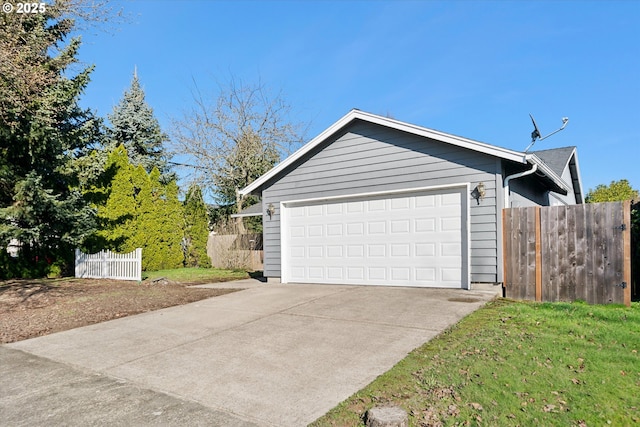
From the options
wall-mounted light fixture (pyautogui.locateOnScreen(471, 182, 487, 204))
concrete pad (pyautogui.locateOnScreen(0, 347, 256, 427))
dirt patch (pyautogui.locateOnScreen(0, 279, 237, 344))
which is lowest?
dirt patch (pyautogui.locateOnScreen(0, 279, 237, 344))

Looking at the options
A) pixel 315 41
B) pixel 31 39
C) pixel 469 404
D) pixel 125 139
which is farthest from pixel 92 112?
pixel 469 404

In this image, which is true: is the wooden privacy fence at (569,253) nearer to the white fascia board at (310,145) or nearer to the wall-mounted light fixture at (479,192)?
the wall-mounted light fixture at (479,192)

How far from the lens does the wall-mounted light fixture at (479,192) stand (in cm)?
760

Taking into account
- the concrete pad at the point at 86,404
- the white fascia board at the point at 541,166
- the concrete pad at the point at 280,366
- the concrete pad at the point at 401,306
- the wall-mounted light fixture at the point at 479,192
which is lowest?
the concrete pad at the point at 86,404

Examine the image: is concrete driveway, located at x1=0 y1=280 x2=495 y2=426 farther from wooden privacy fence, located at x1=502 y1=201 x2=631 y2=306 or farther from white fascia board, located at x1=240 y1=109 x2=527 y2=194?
white fascia board, located at x1=240 y1=109 x2=527 y2=194

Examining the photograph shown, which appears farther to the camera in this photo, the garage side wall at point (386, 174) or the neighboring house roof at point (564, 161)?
the neighboring house roof at point (564, 161)

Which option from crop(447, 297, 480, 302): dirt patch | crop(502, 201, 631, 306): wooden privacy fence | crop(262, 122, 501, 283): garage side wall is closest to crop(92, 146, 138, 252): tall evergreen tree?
crop(262, 122, 501, 283): garage side wall

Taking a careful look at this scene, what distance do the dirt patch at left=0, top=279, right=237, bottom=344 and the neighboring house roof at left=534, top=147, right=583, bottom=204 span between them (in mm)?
11163

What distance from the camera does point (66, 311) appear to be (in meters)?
7.32

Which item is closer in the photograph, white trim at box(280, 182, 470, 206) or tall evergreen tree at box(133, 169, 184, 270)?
white trim at box(280, 182, 470, 206)

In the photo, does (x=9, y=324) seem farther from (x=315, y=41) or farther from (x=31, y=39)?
(x=315, y=41)

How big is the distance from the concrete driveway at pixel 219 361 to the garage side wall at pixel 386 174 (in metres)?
1.30

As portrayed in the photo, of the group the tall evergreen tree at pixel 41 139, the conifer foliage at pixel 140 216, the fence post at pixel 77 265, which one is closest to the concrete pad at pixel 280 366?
the tall evergreen tree at pixel 41 139

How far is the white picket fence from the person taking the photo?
1188cm
